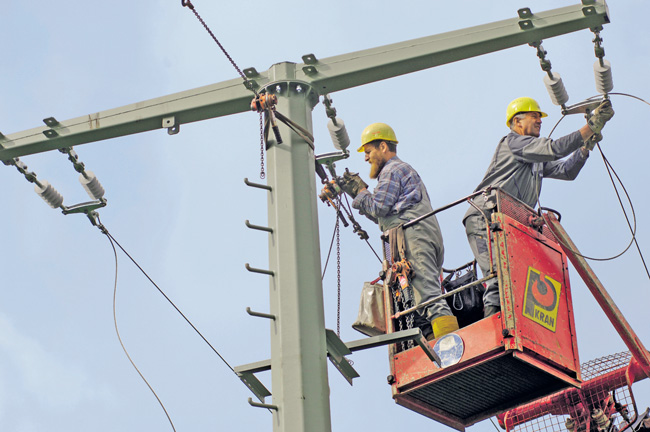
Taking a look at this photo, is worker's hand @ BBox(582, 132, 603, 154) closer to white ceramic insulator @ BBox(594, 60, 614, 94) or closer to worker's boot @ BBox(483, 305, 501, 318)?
white ceramic insulator @ BBox(594, 60, 614, 94)

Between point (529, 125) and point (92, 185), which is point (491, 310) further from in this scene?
point (92, 185)

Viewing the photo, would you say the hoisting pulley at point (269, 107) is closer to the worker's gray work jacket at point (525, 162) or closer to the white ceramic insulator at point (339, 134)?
the white ceramic insulator at point (339, 134)

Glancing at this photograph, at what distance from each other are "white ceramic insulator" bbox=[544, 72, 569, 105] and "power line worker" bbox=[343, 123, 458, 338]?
154 cm

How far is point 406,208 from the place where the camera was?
11.5 meters

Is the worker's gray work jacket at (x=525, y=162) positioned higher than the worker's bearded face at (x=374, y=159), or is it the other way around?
the worker's bearded face at (x=374, y=159)

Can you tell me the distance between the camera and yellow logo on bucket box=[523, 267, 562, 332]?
408 inches

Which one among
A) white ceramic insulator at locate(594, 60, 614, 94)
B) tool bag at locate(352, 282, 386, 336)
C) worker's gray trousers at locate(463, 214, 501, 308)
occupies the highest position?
white ceramic insulator at locate(594, 60, 614, 94)

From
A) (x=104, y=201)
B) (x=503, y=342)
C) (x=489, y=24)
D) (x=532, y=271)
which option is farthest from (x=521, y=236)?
(x=104, y=201)

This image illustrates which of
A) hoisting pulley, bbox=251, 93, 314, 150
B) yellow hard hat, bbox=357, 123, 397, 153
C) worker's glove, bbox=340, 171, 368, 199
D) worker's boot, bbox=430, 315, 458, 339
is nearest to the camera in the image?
hoisting pulley, bbox=251, 93, 314, 150

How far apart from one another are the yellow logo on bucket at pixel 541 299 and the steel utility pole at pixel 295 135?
6.01ft

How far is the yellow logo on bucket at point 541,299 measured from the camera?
10375mm

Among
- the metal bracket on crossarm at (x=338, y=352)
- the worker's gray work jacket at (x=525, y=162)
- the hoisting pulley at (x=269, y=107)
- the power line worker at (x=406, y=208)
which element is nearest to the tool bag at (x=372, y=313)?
the power line worker at (x=406, y=208)

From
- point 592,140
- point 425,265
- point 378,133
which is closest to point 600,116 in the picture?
point 592,140

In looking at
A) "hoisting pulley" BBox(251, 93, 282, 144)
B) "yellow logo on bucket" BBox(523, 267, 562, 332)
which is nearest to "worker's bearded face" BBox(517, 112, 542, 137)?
"yellow logo on bucket" BBox(523, 267, 562, 332)
